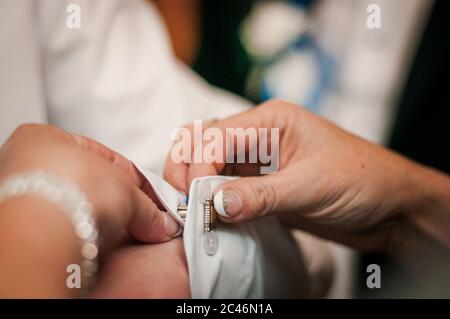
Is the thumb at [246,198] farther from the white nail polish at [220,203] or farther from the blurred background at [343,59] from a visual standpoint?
the blurred background at [343,59]

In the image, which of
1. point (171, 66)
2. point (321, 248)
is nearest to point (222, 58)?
point (171, 66)

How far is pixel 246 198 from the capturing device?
380 mm

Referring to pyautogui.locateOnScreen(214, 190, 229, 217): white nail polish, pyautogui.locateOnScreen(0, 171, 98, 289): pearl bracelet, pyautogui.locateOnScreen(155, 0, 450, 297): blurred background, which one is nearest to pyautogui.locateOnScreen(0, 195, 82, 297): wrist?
pyautogui.locateOnScreen(0, 171, 98, 289): pearl bracelet

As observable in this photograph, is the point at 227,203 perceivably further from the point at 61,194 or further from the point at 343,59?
the point at 343,59

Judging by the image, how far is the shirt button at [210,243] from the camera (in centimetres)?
38

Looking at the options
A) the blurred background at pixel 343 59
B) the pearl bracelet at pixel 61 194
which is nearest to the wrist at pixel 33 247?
the pearl bracelet at pixel 61 194

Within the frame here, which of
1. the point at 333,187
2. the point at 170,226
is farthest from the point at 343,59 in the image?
the point at 170,226

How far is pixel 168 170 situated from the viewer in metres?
0.44

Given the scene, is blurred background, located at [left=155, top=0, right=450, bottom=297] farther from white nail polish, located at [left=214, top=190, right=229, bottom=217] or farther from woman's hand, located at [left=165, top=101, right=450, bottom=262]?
white nail polish, located at [left=214, top=190, right=229, bottom=217]

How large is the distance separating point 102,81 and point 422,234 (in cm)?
35

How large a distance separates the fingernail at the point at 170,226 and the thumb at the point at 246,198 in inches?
1.2

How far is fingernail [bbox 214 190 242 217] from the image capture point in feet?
1.23

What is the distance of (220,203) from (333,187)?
0.11m

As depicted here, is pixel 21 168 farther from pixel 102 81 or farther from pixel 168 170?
pixel 102 81
